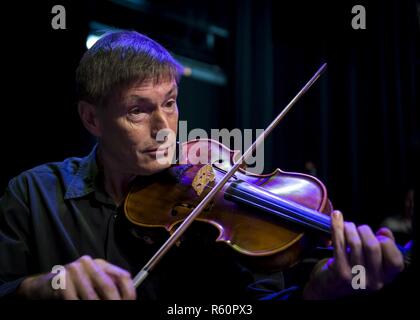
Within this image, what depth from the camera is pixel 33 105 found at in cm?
153

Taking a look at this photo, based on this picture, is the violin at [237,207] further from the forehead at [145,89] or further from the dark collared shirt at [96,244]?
the forehead at [145,89]

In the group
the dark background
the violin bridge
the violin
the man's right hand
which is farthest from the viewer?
the dark background

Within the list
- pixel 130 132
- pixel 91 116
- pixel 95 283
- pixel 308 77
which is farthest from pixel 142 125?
pixel 308 77

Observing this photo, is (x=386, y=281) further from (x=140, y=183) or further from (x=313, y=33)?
(x=313, y=33)

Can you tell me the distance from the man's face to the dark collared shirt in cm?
16

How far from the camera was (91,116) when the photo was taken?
3.67ft

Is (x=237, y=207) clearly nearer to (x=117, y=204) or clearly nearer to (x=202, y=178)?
(x=202, y=178)

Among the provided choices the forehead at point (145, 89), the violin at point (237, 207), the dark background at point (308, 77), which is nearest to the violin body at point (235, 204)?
the violin at point (237, 207)

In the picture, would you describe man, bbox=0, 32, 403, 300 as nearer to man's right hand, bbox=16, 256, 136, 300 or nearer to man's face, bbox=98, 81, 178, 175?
man's face, bbox=98, 81, 178, 175

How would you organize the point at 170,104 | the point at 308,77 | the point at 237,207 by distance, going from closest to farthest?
the point at 237,207
the point at 170,104
the point at 308,77

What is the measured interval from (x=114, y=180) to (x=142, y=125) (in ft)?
0.71

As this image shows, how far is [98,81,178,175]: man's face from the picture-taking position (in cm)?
101

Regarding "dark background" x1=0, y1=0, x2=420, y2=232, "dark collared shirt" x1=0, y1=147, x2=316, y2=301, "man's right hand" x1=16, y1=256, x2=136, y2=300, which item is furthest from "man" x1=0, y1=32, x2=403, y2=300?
"dark background" x1=0, y1=0, x2=420, y2=232
